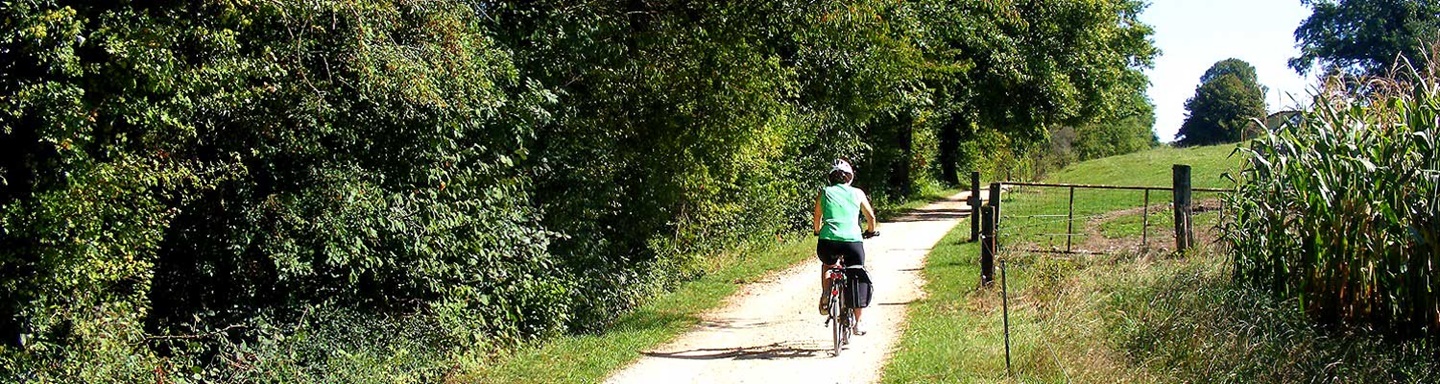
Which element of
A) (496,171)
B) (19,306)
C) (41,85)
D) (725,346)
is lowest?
(725,346)

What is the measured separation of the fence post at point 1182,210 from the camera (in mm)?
13141

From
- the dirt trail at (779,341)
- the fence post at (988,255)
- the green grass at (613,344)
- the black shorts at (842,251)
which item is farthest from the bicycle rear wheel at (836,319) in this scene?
the fence post at (988,255)

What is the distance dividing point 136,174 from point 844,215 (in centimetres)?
542

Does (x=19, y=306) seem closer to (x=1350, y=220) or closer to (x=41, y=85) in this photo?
(x=41, y=85)

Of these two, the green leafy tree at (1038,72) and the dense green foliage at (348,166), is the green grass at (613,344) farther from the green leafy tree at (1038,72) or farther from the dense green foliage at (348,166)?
the green leafy tree at (1038,72)

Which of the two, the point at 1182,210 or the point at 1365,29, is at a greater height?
the point at 1365,29

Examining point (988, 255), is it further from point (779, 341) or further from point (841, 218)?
point (841, 218)

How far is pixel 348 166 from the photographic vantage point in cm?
918

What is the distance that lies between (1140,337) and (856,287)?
7.95 feet

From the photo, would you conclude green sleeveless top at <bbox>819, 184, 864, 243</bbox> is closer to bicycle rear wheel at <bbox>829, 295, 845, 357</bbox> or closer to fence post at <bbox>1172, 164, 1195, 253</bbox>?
bicycle rear wheel at <bbox>829, 295, 845, 357</bbox>

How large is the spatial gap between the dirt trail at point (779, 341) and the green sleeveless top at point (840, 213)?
1.07 meters

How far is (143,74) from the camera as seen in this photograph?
25.3ft

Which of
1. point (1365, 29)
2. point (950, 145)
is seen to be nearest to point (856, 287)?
point (950, 145)

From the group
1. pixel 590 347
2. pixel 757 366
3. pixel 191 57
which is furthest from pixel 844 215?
pixel 191 57
